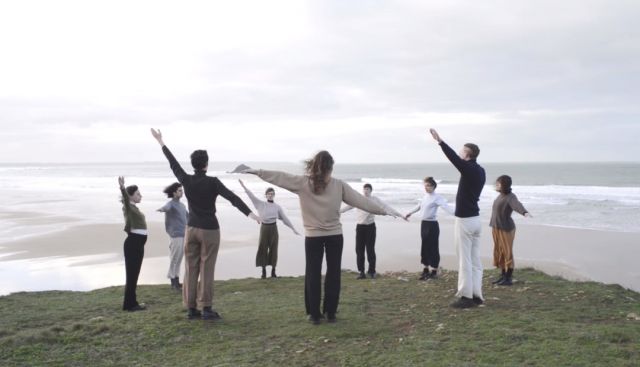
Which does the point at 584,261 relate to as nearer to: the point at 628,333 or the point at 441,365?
the point at 628,333

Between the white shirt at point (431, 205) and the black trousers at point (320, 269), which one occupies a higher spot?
the white shirt at point (431, 205)

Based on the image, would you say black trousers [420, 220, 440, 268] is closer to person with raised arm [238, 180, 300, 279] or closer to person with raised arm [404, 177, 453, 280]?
person with raised arm [404, 177, 453, 280]

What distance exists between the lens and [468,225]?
7.09m

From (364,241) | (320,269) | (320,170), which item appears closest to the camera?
(320,170)

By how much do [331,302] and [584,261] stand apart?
37.3 feet

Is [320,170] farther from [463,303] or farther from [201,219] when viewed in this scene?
[463,303]

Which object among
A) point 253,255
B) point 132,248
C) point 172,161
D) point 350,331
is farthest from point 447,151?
point 253,255

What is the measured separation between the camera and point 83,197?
124 ft

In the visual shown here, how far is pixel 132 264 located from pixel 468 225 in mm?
5139

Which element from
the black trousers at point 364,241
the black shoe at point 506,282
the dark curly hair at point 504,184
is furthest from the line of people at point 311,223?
the black trousers at point 364,241

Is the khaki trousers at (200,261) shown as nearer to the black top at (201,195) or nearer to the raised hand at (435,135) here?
the black top at (201,195)

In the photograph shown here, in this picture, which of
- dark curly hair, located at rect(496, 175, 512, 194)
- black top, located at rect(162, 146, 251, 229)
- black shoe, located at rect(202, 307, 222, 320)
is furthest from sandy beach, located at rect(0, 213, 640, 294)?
black top, located at rect(162, 146, 251, 229)

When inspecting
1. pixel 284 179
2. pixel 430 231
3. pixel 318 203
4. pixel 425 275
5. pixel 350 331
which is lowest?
pixel 425 275

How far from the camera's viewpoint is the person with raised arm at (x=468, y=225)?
704 centimetres
